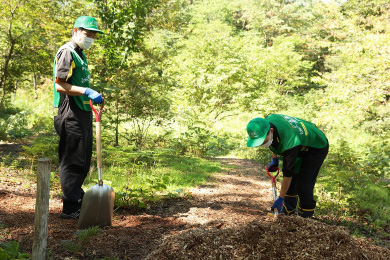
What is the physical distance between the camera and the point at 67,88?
2.91m

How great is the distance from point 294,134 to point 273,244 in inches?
45.0

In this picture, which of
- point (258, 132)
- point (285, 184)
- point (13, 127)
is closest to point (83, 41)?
point (258, 132)

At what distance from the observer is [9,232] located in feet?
8.20

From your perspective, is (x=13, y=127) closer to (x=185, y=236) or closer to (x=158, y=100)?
(x=158, y=100)

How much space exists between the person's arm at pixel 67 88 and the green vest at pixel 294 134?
193cm

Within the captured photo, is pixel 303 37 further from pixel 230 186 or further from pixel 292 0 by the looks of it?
pixel 230 186

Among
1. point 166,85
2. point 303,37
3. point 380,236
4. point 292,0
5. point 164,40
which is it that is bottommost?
point 380,236

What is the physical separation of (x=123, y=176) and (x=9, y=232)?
8.29ft

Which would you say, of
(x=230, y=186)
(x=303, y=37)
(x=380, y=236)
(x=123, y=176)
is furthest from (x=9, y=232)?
(x=303, y=37)

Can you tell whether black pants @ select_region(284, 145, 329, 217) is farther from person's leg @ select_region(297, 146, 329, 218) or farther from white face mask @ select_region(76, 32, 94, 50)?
white face mask @ select_region(76, 32, 94, 50)

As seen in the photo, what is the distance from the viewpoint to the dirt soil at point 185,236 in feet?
7.19

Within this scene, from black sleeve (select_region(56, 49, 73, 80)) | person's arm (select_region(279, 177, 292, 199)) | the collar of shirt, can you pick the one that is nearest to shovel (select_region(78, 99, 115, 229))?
black sleeve (select_region(56, 49, 73, 80))

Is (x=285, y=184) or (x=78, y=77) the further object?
(x=78, y=77)

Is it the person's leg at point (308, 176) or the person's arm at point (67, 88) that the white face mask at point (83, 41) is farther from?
the person's leg at point (308, 176)
